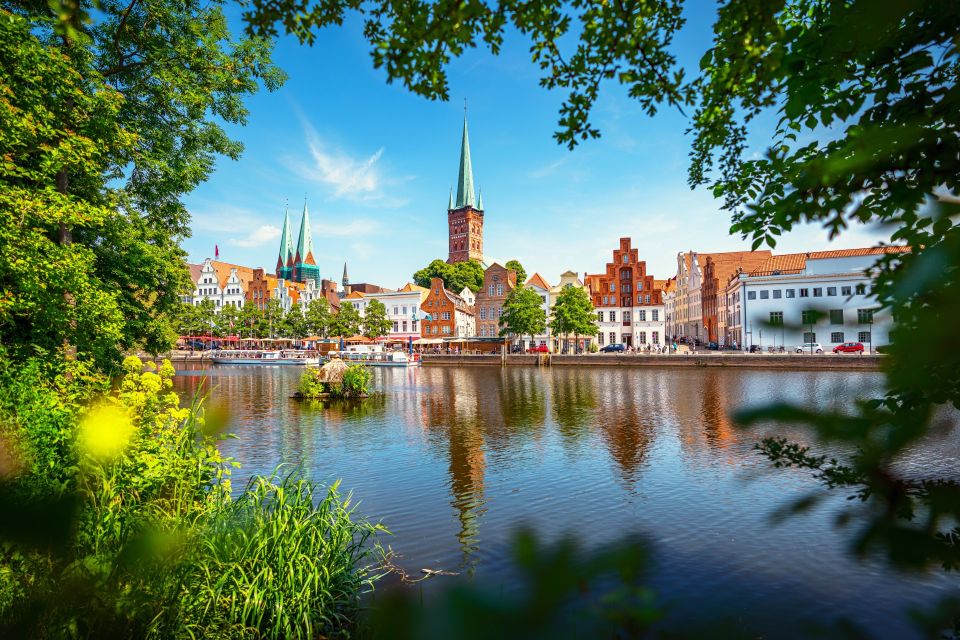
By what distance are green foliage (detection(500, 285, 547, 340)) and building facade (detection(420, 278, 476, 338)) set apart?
14.3 m

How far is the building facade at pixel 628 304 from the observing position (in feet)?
240

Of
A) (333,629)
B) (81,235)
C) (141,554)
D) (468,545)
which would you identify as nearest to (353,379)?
(81,235)

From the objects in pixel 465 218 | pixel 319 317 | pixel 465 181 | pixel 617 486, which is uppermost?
pixel 465 181

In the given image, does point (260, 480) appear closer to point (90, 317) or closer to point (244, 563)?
point (244, 563)

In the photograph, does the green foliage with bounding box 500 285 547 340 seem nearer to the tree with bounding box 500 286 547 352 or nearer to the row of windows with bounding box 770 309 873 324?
the tree with bounding box 500 286 547 352

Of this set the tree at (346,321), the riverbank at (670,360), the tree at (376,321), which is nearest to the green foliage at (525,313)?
the riverbank at (670,360)

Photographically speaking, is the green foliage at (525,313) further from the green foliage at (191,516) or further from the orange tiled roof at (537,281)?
the green foliage at (191,516)

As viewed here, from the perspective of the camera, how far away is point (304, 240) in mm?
139625

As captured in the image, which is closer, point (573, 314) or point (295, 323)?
point (573, 314)

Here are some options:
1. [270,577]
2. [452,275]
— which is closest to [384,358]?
[452,275]

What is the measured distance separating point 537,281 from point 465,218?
6585 centimetres

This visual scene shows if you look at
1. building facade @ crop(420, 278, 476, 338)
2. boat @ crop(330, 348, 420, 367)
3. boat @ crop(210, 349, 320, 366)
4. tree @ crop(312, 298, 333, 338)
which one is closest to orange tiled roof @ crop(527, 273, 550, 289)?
building facade @ crop(420, 278, 476, 338)

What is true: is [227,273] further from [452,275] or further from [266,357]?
[452,275]

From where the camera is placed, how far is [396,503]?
1138 cm
